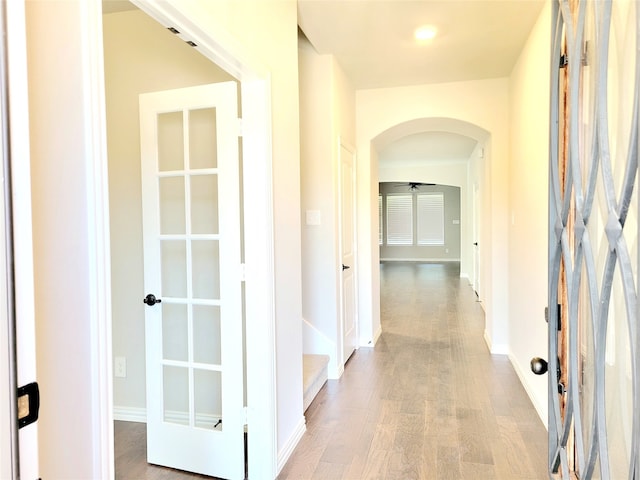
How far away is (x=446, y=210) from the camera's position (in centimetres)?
1401

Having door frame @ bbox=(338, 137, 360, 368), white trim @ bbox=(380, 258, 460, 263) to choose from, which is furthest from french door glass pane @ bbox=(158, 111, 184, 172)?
white trim @ bbox=(380, 258, 460, 263)

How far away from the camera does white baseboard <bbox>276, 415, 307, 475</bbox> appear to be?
228 cm

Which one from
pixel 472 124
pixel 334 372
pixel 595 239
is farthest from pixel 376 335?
pixel 595 239

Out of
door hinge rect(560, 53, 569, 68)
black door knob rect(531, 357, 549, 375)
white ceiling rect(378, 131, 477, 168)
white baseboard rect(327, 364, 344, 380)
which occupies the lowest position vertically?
white baseboard rect(327, 364, 344, 380)

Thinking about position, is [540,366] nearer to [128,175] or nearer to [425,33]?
[128,175]

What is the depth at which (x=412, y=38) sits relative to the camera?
10.8 ft

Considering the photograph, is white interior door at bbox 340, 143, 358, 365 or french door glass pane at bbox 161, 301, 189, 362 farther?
white interior door at bbox 340, 143, 358, 365

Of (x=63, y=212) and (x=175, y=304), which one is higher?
(x=63, y=212)

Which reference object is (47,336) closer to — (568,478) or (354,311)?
(568,478)

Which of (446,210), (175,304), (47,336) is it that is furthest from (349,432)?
(446,210)

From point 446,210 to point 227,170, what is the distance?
1279 centimetres

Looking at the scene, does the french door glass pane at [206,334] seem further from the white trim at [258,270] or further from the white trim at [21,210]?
the white trim at [21,210]

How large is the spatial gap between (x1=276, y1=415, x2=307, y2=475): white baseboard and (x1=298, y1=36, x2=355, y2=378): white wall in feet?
3.41

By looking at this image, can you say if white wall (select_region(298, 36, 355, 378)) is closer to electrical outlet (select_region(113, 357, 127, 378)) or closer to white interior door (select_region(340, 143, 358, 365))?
white interior door (select_region(340, 143, 358, 365))
